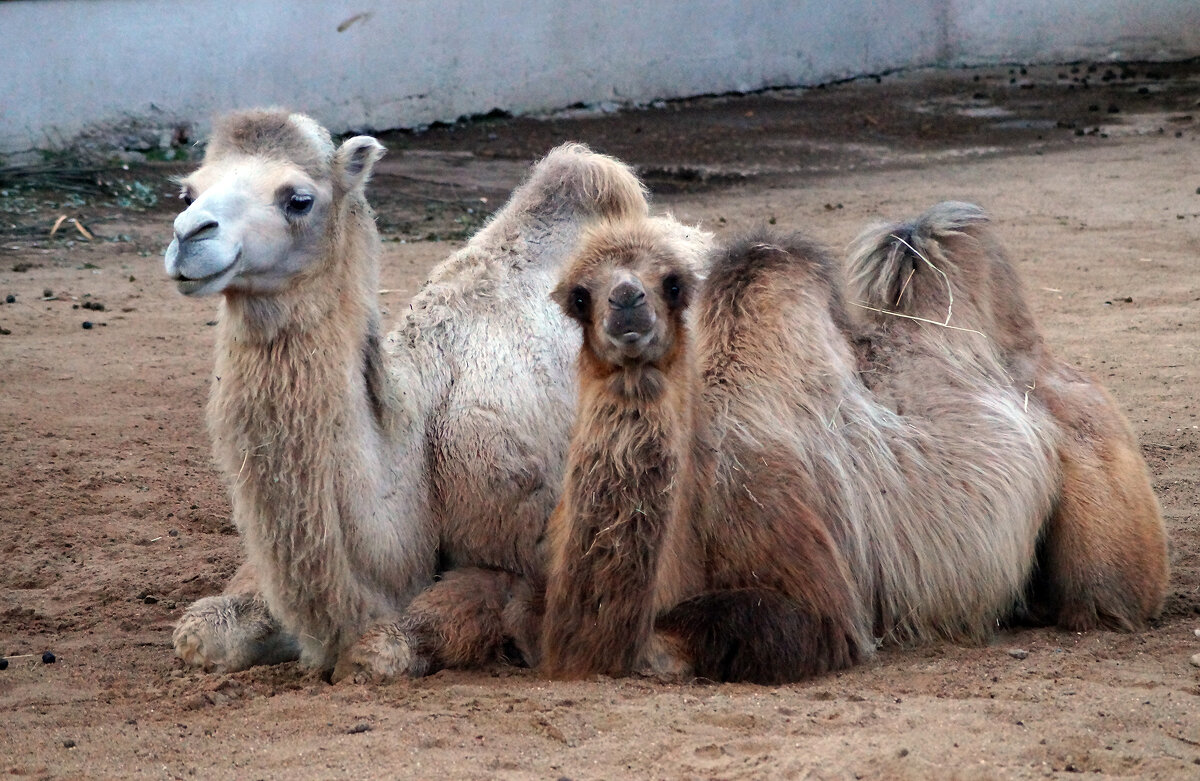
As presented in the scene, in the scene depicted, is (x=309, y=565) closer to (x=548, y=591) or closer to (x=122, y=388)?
(x=548, y=591)

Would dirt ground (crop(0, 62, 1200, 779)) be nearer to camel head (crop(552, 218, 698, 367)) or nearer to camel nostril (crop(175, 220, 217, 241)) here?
camel head (crop(552, 218, 698, 367))

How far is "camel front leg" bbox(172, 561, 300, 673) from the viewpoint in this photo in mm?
4578

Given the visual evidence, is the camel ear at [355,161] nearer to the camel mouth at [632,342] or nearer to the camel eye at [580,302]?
the camel eye at [580,302]

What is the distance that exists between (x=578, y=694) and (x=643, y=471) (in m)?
0.61

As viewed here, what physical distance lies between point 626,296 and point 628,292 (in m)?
0.01

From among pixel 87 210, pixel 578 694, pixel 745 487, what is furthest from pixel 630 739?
pixel 87 210

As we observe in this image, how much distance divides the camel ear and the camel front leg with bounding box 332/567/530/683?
49.2 inches

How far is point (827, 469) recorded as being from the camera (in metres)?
4.63

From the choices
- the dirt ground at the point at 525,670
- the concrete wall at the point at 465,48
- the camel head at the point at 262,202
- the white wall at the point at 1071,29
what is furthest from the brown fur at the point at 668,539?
the white wall at the point at 1071,29

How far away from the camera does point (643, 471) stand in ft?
12.7

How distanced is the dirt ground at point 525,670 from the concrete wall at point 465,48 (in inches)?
24.4

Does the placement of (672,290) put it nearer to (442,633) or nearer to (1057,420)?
(442,633)

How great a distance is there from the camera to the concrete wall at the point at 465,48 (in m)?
12.6

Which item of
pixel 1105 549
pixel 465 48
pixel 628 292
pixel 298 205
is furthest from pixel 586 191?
pixel 465 48
